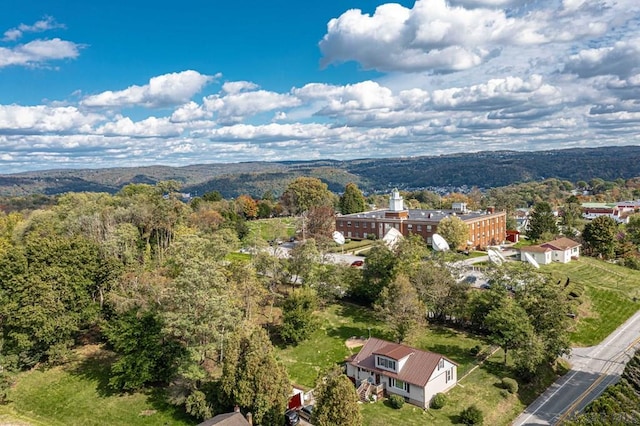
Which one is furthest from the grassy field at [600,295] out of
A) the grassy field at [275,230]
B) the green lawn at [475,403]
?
the grassy field at [275,230]

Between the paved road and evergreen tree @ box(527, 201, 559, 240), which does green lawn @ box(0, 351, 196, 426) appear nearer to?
the paved road

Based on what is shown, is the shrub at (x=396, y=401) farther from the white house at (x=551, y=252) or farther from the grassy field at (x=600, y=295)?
the white house at (x=551, y=252)

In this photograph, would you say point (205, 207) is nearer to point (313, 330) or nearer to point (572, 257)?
point (313, 330)

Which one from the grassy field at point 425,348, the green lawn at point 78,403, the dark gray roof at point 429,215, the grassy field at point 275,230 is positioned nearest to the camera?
the grassy field at point 425,348

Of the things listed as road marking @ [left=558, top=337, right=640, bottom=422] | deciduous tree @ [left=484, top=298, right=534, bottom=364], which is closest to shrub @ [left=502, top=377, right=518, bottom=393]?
deciduous tree @ [left=484, top=298, right=534, bottom=364]

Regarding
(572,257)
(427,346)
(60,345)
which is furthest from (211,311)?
(572,257)

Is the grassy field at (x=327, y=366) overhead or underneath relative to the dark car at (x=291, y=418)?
underneath

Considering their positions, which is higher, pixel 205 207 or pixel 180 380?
pixel 205 207
